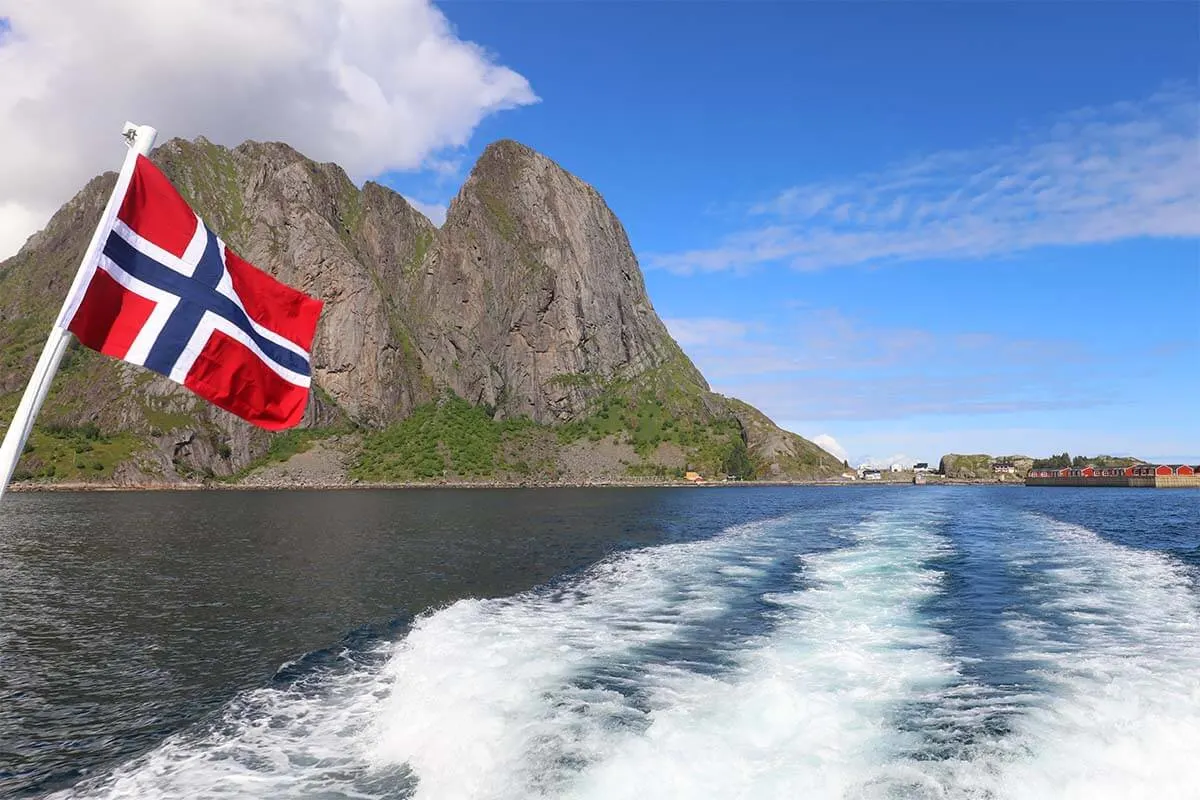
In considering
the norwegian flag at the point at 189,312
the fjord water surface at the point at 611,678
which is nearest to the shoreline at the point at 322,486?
the fjord water surface at the point at 611,678

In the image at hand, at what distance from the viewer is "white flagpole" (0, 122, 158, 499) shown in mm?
5887

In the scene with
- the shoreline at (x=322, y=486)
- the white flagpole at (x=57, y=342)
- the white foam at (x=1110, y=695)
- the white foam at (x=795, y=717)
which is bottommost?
the shoreline at (x=322, y=486)

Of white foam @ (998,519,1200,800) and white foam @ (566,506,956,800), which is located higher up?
white foam @ (998,519,1200,800)

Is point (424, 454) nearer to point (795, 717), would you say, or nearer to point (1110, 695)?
point (795, 717)

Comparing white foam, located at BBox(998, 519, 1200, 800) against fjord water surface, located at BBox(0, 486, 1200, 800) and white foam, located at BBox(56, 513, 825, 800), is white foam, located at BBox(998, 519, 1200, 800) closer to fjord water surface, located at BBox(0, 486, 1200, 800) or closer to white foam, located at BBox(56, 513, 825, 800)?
fjord water surface, located at BBox(0, 486, 1200, 800)

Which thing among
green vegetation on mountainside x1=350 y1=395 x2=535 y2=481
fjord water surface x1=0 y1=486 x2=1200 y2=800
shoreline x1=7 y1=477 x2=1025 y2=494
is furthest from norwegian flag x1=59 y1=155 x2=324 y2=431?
green vegetation on mountainside x1=350 y1=395 x2=535 y2=481

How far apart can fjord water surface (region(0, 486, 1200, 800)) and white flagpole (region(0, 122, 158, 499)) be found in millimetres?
6544

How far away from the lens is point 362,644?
63.6ft

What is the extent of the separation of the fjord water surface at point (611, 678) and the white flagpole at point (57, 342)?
21.5ft

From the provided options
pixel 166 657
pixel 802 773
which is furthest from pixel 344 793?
pixel 166 657

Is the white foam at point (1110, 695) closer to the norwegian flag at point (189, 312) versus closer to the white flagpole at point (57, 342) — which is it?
the norwegian flag at point (189, 312)

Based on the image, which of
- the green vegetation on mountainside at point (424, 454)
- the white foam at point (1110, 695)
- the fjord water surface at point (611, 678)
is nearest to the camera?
the white foam at point (1110, 695)

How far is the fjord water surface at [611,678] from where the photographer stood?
1026cm

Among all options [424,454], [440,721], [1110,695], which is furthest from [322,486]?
[1110,695]
